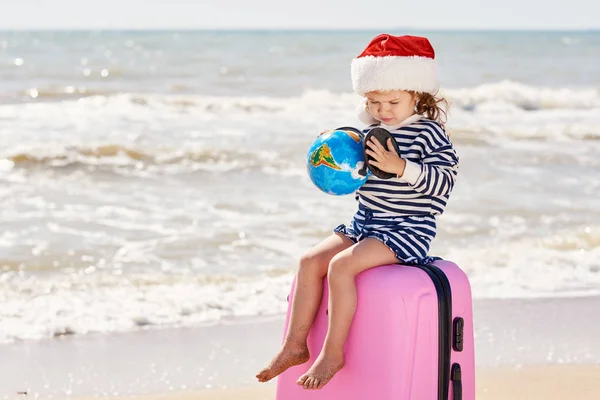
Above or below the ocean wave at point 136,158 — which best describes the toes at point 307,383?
below

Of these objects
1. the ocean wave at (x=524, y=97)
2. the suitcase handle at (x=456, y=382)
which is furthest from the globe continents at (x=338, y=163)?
the ocean wave at (x=524, y=97)

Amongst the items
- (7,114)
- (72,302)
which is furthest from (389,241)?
(7,114)

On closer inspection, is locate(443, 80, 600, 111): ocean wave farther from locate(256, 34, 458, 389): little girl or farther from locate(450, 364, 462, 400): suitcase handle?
locate(450, 364, 462, 400): suitcase handle

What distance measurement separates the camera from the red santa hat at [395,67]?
2867mm

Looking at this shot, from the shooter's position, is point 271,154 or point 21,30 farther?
point 21,30

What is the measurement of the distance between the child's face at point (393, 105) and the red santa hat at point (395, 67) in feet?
0.16

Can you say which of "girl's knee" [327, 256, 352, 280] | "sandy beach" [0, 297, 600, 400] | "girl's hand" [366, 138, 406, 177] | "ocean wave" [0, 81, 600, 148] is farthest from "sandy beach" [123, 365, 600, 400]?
"ocean wave" [0, 81, 600, 148]

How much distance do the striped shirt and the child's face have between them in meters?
0.03

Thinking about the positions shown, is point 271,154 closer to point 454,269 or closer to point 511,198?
point 511,198

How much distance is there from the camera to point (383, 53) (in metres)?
2.89

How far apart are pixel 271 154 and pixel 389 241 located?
7.15 m

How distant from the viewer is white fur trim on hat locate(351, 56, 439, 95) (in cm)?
286

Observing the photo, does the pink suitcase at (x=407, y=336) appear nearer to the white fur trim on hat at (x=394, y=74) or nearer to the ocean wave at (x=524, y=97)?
the white fur trim on hat at (x=394, y=74)

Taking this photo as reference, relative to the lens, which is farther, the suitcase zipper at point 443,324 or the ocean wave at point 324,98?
the ocean wave at point 324,98
